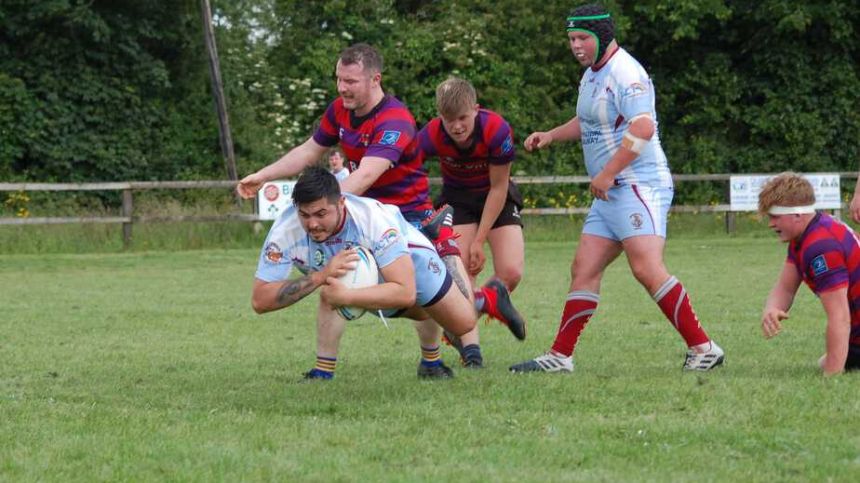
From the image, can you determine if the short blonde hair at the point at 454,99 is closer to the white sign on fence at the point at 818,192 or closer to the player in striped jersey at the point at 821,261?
the player in striped jersey at the point at 821,261

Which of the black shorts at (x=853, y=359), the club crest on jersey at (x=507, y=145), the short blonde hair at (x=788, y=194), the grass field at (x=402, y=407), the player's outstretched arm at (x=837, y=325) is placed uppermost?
the club crest on jersey at (x=507, y=145)

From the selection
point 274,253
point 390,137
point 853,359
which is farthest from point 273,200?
point 853,359

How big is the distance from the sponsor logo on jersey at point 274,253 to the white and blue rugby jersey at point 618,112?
1874mm

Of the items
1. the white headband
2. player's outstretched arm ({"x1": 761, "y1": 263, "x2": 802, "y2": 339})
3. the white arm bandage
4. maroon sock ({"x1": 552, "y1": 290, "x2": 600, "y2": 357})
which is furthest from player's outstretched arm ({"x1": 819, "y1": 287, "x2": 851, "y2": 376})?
maroon sock ({"x1": 552, "y1": 290, "x2": 600, "y2": 357})

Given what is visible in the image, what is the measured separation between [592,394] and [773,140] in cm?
2846

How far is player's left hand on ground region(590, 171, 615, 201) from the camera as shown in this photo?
7363mm

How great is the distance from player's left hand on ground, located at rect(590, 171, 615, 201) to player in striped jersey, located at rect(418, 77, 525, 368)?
1.00 meters

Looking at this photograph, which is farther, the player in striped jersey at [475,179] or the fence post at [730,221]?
the fence post at [730,221]

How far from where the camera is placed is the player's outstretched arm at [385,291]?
637 centimetres

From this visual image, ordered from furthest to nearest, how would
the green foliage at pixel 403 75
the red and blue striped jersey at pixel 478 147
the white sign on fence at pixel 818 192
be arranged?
the green foliage at pixel 403 75, the white sign on fence at pixel 818 192, the red and blue striped jersey at pixel 478 147

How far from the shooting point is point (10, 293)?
50.8 ft

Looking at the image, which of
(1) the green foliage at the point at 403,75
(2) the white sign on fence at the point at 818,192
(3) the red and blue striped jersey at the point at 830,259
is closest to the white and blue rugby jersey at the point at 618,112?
(3) the red and blue striped jersey at the point at 830,259

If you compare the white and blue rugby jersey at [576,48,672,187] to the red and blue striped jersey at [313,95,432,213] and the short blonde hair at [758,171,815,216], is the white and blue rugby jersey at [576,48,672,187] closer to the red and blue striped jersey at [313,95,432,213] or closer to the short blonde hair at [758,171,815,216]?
the short blonde hair at [758,171,815,216]

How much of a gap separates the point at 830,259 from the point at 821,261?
47 mm
